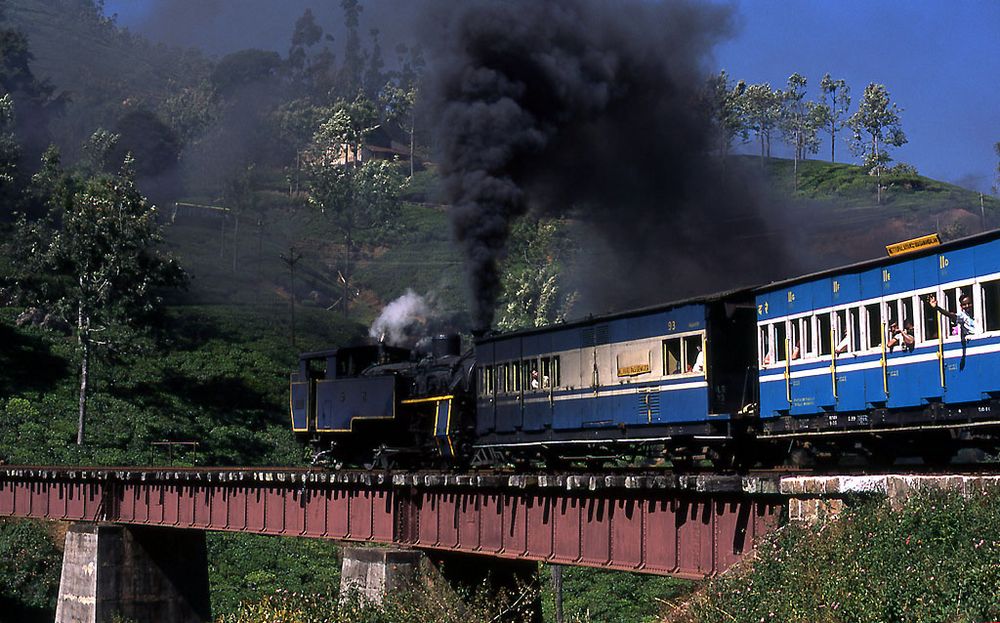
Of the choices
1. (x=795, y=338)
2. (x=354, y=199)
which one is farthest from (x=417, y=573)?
(x=354, y=199)

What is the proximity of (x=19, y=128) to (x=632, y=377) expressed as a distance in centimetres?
12705

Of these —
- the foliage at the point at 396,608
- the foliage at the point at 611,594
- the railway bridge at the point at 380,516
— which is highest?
the railway bridge at the point at 380,516

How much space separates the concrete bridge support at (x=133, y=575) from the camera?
119 feet

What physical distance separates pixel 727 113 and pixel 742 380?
9892 cm

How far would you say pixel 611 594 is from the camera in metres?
46.1

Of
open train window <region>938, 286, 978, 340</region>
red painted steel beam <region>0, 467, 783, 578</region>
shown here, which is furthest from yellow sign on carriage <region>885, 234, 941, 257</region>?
red painted steel beam <region>0, 467, 783, 578</region>

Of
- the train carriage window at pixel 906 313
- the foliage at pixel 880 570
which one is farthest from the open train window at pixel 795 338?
the foliage at pixel 880 570

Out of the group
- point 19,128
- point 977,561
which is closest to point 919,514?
point 977,561

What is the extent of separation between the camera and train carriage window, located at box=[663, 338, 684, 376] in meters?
22.9

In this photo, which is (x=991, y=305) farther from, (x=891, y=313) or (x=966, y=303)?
(x=891, y=313)

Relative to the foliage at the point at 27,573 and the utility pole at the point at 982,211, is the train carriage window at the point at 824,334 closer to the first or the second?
the foliage at the point at 27,573

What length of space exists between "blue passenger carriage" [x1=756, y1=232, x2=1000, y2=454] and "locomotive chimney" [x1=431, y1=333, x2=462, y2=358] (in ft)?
35.0

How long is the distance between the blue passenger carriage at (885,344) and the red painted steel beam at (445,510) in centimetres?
271

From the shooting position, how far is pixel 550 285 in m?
82.8
